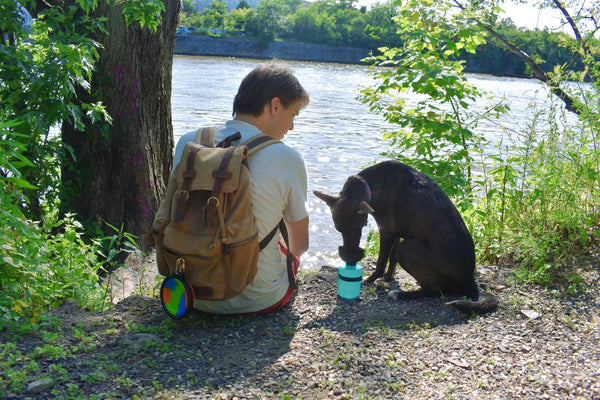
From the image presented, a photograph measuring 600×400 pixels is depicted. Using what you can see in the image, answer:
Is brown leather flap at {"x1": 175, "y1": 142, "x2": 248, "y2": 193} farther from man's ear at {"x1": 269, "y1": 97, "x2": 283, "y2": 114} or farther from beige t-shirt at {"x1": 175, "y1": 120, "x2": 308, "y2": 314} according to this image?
man's ear at {"x1": 269, "y1": 97, "x2": 283, "y2": 114}

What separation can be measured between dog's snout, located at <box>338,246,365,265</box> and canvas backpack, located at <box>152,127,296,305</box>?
1.10 m

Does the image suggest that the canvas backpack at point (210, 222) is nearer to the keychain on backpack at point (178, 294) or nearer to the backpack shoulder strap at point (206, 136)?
the keychain on backpack at point (178, 294)

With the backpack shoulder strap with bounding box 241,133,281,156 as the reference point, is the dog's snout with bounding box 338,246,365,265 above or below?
below

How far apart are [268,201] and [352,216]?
1.03 metres

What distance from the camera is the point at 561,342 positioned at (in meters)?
3.45

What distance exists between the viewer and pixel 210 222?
9.87 ft

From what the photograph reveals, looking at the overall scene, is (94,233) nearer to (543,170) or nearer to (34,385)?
(34,385)

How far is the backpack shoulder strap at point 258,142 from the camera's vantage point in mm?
3285

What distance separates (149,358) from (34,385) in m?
0.66

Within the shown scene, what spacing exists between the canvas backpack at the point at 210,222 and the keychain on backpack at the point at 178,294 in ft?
0.06

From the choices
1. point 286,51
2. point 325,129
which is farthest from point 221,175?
point 286,51

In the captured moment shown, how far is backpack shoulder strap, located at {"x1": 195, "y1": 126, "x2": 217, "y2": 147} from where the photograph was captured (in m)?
3.40

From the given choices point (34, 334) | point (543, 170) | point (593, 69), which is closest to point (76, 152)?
point (34, 334)

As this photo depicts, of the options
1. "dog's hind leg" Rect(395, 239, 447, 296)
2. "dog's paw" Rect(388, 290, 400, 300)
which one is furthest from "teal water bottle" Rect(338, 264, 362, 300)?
"dog's hind leg" Rect(395, 239, 447, 296)
